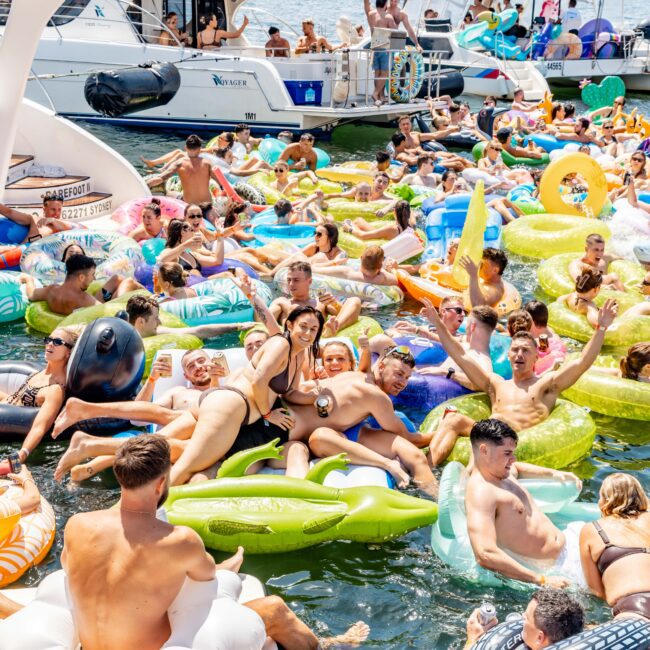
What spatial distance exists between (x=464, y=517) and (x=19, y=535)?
2.45 meters

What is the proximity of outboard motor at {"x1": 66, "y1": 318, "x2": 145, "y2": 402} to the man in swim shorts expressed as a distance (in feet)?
11.5

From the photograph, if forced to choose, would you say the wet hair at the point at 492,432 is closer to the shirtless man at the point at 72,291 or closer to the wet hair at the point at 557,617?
the wet hair at the point at 557,617

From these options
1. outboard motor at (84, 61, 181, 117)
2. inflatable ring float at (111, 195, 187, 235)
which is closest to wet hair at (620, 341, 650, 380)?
inflatable ring float at (111, 195, 187, 235)

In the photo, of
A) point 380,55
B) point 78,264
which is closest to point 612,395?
point 78,264

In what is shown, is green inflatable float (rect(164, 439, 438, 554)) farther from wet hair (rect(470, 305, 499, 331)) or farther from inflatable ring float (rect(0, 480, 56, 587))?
wet hair (rect(470, 305, 499, 331))

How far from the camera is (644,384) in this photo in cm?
694

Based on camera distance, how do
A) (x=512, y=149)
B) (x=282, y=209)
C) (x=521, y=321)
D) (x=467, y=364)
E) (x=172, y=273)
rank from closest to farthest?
1. (x=467, y=364)
2. (x=521, y=321)
3. (x=172, y=273)
4. (x=282, y=209)
5. (x=512, y=149)

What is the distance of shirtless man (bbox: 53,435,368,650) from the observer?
3361mm

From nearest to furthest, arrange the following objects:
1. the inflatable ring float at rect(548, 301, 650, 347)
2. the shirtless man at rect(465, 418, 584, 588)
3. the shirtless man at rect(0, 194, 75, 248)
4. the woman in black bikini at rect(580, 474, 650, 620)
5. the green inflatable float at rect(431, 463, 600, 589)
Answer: the woman in black bikini at rect(580, 474, 650, 620) < the shirtless man at rect(465, 418, 584, 588) < the green inflatable float at rect(431, 463, 600, 589) < the inflatable ring float at rect(548, 301, 650, 347) < the shirtless man at rect(0, 194, 75, 248)

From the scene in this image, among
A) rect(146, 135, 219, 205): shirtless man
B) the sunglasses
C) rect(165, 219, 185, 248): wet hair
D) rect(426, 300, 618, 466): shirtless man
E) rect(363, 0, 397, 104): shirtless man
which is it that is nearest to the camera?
rect(426, 300, 618, 466): shirtless man

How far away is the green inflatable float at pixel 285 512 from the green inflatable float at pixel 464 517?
6.1 inches

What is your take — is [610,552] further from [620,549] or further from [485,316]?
[485,316]

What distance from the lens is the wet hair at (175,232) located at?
358 inches

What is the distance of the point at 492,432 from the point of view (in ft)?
16.0
